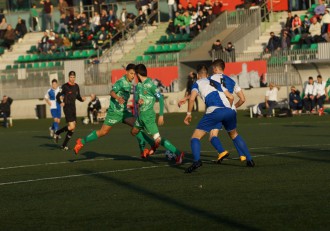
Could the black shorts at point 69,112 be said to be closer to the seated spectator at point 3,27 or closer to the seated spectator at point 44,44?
the seated spectator at point 44,44

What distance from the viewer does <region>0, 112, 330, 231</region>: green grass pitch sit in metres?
11.3

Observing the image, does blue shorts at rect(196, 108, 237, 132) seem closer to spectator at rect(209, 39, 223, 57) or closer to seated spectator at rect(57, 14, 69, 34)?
spectator at rect(209, 39, 223, 57)

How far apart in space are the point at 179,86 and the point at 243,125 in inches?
445

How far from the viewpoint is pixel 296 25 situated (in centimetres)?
4350

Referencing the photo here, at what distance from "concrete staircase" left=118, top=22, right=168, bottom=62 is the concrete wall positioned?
4600mm

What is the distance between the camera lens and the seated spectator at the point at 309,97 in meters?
37.7

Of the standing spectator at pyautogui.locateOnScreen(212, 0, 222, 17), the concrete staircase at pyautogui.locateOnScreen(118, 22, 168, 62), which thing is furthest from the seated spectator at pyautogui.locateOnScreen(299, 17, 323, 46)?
the concrete staircase at pyautogui.locateOnScreen(118, 22, 168, 62)

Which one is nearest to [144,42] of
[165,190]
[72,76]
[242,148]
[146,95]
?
[72,76]

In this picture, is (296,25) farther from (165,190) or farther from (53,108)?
(165,190)

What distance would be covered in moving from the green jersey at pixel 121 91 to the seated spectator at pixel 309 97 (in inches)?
710

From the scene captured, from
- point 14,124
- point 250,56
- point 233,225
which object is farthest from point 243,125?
point 233,225

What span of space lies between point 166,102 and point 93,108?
12.4ft

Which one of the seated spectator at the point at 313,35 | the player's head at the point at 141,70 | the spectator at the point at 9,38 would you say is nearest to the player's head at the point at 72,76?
the player's head at the point at 141,70

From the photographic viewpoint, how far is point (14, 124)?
43.3 meters
